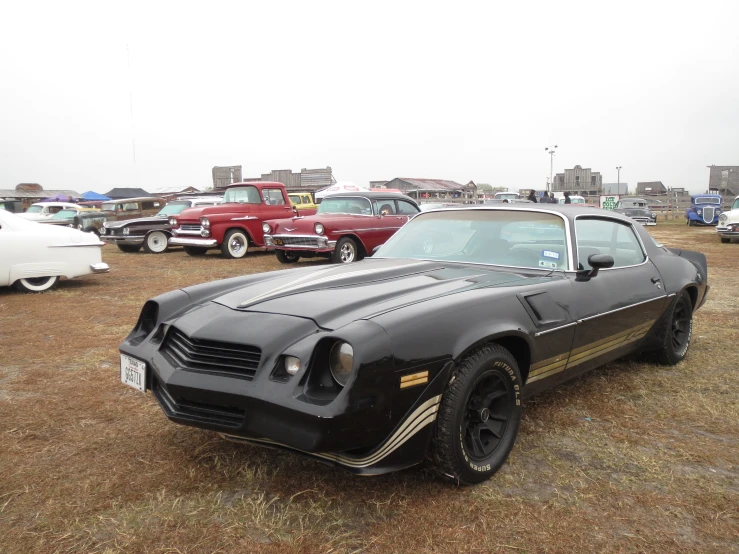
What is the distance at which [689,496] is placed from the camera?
2.55 metres

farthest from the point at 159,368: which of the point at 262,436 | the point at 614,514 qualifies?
the point at 614,514

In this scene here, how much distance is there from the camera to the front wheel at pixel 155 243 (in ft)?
49.7

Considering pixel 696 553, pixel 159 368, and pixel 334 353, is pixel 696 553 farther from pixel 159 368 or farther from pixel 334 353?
pixel 159 368

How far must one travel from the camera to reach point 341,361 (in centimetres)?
226

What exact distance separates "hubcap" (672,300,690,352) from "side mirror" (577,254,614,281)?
4.72ft

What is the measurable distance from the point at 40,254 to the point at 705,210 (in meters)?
25.2

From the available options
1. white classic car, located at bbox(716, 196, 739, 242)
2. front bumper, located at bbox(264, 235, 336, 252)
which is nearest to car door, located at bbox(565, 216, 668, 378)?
front bumper, located at bbox(264, 235, 336, 252)

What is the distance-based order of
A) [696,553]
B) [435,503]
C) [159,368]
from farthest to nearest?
[159,368] < [435,503] < [696,553]

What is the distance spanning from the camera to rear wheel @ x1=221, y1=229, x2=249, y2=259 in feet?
44.0

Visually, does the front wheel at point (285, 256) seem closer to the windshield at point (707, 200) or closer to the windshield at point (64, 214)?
the windshield at point (64, 214)

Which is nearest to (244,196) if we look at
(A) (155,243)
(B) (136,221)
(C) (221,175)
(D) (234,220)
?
(D) (234,220)

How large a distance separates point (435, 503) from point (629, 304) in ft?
6.81

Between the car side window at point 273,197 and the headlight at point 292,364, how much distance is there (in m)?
12.0

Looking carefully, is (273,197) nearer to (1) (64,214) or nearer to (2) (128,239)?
(2) (128,239)
